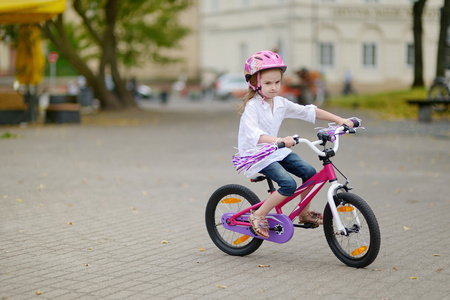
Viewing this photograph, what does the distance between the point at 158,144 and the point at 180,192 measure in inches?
255

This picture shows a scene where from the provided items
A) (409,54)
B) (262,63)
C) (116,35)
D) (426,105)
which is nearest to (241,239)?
(262,63)

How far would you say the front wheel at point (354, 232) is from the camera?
564 centimetres

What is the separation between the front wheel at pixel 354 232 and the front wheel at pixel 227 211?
66 centimetres

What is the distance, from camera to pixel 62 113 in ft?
71.7

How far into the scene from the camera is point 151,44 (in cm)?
3450

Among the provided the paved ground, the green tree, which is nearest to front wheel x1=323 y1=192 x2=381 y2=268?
the paved ground

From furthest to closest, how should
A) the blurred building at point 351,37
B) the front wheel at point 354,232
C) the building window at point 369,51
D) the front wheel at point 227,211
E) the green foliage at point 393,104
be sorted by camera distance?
the building window at point 369,51 < the blurred building at point 351,37 < the green foliage at point 393,104 < the front wheel at point 227,211 < the front wheel at point 354,232

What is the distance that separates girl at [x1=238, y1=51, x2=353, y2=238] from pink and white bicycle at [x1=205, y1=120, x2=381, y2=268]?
0.08 metres

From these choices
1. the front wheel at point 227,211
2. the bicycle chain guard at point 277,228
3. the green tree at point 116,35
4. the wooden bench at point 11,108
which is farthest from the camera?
the green tree at point 116,35

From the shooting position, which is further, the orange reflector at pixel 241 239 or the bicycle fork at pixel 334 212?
the orange reflector at pixel 241 239

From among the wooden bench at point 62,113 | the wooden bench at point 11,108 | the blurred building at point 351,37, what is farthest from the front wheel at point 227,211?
the blurred building at point 351,37

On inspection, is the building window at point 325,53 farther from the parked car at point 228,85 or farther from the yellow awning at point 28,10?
the yellow awning at point 28,10

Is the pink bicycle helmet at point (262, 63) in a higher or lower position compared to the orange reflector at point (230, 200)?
higher

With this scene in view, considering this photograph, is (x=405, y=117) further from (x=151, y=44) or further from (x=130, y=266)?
(x=130, y=266)
